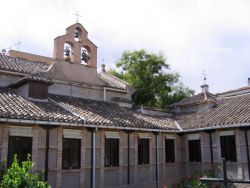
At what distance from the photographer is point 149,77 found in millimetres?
36125

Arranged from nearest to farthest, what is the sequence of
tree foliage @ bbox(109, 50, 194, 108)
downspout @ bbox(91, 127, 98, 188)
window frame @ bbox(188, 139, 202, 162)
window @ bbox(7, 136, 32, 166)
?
window @ bbox(7, 136, 32, 166) → downspout @ bbox(91, 127, 98, 188) → window frame @ bbox(188, 139, 202, 162) → tree foliage @ bbox(109, 50, 194, 108)

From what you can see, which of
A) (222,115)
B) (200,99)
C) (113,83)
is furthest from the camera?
(113,83)

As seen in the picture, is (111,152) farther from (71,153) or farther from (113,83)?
(113,83)

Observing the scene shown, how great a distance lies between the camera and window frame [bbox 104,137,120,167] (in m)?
15.4

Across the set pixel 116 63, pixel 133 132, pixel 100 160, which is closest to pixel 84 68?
pixel 133 132

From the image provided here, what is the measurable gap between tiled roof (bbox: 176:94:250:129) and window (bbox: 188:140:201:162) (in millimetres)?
1040

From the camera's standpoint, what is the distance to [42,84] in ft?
52.6

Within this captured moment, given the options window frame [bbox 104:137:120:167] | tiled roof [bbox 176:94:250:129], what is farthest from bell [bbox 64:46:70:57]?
tiled roof [bbox 176:94:250:129]

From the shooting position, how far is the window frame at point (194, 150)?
18.3 m

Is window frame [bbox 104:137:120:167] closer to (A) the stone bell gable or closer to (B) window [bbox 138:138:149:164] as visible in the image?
(B) window [bbox 138:138:149:164]

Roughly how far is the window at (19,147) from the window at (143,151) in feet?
20.5

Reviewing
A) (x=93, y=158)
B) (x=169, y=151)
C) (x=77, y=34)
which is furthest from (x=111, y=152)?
(x=77, y=34)

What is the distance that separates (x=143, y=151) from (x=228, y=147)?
→ 4.49 metres


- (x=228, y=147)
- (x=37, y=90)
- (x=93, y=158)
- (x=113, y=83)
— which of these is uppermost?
(x=113, y=83)
